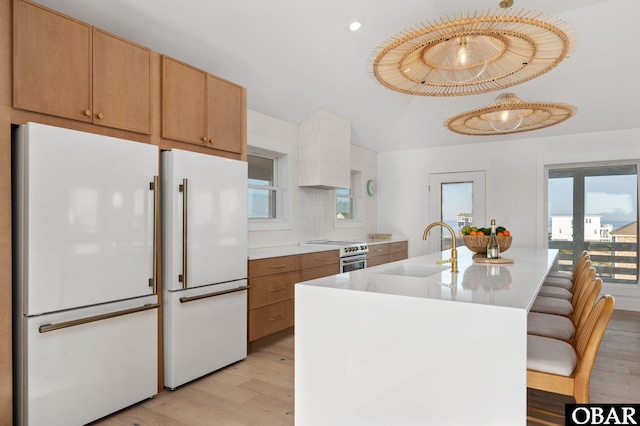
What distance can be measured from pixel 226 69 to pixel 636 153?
5.01m

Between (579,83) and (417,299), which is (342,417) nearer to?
(417,299)

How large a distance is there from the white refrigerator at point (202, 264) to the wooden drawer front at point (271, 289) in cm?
19

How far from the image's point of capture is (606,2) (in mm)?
3711

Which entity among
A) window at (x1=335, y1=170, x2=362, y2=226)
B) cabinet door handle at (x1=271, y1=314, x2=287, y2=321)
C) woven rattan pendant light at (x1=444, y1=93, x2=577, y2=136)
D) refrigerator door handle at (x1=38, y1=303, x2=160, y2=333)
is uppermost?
woven rattan pendant light at (x1=444, y1=93, x2=577, y2=136)

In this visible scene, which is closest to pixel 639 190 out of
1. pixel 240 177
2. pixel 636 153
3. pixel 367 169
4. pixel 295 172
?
pixel 636 153

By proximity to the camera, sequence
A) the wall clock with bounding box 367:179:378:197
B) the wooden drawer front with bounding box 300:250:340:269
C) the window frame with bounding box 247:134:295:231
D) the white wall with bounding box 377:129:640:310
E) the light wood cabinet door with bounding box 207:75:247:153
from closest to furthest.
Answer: the light wood cabinet door with bounding box 207:75:247:153 < the wooden drawer front with bounding box 300:250:340:269 < the window frame with bounding box 247:134:295:231 < the white wall with bounding box 377:129:640:310 < the wall clock with bounding box 367:179:378:197

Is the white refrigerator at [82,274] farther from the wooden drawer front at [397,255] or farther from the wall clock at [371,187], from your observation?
the wall clock at [371,187]

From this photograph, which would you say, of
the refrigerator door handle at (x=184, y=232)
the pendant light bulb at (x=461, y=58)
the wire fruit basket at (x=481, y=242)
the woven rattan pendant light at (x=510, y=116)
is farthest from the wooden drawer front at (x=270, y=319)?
the pendant light bulb at (x=461, y=58)

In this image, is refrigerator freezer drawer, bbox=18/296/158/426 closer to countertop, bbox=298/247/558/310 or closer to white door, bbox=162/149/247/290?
white door, bbox=162/149/247/290

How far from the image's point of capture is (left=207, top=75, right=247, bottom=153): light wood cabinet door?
10.4 ft

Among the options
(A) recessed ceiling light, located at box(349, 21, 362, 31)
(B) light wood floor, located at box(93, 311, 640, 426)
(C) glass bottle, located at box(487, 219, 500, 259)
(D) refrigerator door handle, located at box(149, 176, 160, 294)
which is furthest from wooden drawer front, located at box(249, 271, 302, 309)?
(A) recessed ceiling light, located at box(349, 21, 362, 31)

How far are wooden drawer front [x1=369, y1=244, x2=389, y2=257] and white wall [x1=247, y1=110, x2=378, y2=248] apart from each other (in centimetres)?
62

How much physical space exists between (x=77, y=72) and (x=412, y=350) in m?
2.32

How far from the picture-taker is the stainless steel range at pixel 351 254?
15.5 feet
